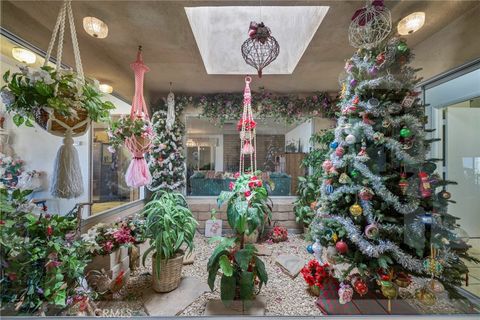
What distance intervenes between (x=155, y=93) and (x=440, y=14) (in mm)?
2654

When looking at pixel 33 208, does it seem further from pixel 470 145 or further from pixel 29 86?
pixel 470 145

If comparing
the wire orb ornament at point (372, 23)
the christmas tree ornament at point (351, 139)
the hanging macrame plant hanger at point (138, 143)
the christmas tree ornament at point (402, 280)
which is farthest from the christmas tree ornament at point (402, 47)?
the hanging macrame plant hanger at point (138, 143)

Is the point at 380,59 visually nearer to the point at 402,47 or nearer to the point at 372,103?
the point at 402,47

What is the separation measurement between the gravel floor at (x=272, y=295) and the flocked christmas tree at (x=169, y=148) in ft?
3.04

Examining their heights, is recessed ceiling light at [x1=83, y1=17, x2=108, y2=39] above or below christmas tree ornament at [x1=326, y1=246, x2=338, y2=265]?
above

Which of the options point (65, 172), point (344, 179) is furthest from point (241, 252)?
point (65, 172)

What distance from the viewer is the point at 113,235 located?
175 centimetres

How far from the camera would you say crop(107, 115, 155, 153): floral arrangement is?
1.72 metres

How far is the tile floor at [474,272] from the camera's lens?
1.36 m

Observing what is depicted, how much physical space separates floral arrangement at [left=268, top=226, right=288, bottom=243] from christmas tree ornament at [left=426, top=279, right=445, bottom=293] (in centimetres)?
146

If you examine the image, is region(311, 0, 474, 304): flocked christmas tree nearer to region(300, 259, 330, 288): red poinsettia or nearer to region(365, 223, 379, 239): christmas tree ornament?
region(365, 223, 379, 239): christmas tree ornament

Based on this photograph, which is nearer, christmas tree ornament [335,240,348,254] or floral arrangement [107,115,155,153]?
christmas tree ornament [335,240,348,254]

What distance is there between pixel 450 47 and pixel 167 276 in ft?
9.59

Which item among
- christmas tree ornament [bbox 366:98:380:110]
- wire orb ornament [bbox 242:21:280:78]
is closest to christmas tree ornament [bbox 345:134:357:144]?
christmas tree ornament [bbox 366:98:380:110]
